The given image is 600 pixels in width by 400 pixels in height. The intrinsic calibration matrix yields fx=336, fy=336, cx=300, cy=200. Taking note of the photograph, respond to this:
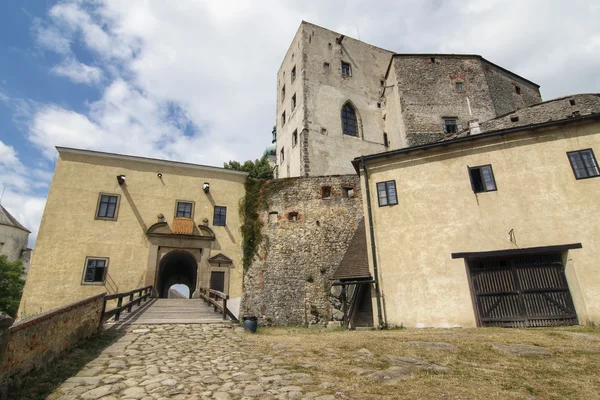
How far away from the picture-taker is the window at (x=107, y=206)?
60.3ft

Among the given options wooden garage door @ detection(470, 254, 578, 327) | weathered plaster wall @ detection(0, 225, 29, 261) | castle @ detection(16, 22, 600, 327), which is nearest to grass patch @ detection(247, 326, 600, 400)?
wooden garage door @ detection(470, 254, 578, 327)

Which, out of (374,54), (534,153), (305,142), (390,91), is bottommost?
(534,153)

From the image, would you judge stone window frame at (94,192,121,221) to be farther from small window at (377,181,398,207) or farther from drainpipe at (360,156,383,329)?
small window at (377,181,398,207)

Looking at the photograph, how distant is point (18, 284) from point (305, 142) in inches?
1193

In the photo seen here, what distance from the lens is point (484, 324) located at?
38.4ft

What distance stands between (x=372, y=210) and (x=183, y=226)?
36.5 feet

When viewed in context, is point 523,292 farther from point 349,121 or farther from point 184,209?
point 349,121

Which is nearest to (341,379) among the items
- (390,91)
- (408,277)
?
(408,277)

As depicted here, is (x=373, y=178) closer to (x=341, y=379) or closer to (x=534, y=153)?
(x=534, y=153)

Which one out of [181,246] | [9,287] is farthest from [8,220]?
[181,246]

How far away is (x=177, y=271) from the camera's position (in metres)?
25.7

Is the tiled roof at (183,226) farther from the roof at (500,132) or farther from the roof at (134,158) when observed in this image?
the roof at (500,132)

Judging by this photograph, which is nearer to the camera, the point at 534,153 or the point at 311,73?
the point at 534,153

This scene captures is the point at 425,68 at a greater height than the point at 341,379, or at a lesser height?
greater
